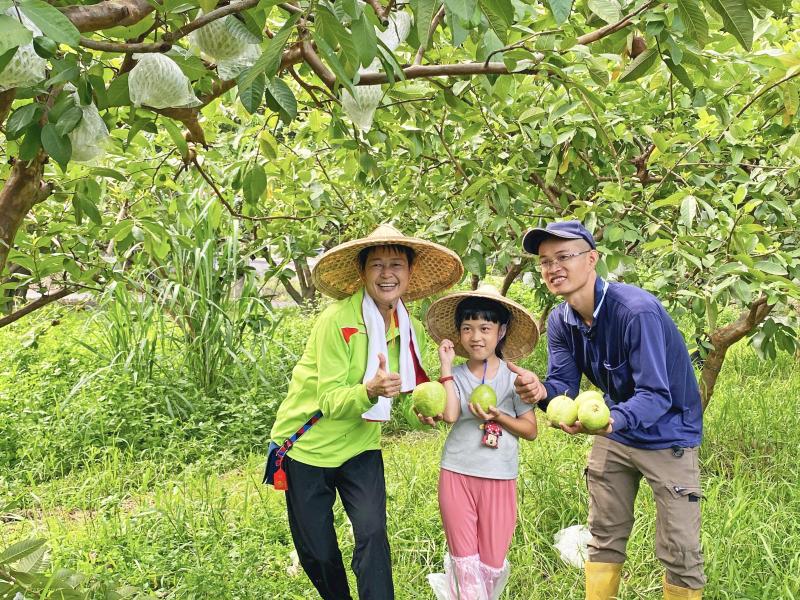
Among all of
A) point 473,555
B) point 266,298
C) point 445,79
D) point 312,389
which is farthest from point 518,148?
point 266,298

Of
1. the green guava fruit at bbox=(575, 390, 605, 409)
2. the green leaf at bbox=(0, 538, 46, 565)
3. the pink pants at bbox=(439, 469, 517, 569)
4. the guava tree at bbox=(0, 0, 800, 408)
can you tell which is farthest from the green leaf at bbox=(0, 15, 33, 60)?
the pink pants at bbox=(439, 469, 517, 569)

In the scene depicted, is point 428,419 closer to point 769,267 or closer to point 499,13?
point 769,267

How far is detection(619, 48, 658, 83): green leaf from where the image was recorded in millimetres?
1441

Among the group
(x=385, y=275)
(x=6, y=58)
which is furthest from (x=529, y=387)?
(x=6, y=58)

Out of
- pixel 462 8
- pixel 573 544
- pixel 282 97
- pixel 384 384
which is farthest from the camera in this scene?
pixel 573 544

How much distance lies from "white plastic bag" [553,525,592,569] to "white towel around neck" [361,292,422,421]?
973mm

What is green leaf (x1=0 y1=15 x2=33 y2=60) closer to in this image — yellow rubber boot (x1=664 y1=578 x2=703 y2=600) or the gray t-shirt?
the gray t-shirt

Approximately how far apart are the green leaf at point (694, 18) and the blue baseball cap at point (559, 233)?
830 millimetres

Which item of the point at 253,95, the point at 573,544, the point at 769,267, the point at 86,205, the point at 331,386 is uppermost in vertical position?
the point at 253,95

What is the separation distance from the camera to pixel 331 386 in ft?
6.68

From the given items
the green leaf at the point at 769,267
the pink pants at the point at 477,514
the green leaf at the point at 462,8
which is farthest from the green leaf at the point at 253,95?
the green leaf at the point at 769,267

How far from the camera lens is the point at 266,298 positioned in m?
4.92

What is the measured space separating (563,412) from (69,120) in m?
1.33

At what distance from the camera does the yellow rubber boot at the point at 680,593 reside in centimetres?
210
